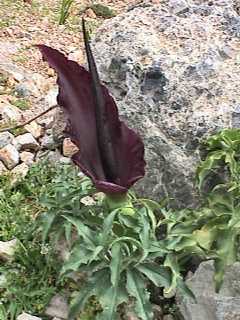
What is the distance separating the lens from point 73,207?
2.33 metres

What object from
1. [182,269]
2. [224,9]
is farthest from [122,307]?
[224,9]

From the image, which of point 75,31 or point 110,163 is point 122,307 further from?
point 75,31

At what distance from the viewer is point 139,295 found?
6.95ft

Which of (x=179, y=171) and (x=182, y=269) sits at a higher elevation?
(x=179, y=171)

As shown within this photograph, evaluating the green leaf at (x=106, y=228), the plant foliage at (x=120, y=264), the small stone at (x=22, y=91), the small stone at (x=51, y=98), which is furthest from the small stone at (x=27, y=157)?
the green leaf at (x=106, y=228)

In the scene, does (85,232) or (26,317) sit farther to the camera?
(26,317)

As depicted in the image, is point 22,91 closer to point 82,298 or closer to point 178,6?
point 178,6

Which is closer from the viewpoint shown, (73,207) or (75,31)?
(73,207)

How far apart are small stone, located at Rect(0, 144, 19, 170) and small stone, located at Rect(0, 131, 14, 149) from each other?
0.10ft

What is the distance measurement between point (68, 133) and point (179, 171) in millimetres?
418

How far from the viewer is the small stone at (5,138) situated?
298cm

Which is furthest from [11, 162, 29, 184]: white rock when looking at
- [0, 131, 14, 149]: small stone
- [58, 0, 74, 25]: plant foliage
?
[58, 0, 74, 25]: plant foliage

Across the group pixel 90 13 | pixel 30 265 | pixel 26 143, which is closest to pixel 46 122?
pixel 26 143

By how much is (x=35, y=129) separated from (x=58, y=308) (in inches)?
36.2
